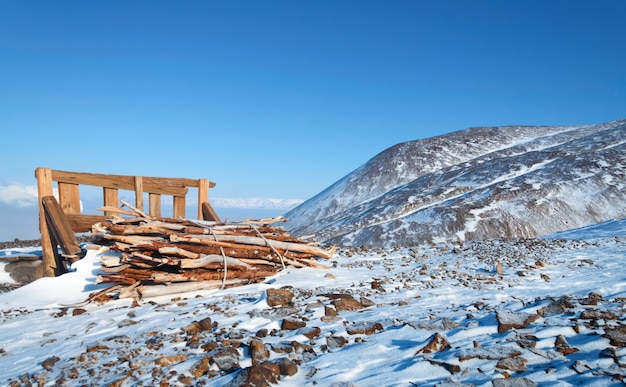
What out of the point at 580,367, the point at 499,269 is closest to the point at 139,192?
the point at 499,269

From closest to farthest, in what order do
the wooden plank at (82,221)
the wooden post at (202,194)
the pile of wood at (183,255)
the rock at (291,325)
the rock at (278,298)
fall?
the rock at (291,325)
the rock at (278,298)
the pile of wood at (183,255)
the wooden plank at (82,221)
the wooden post at (202,194)

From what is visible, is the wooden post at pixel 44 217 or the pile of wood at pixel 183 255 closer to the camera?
the pile of wood at pixel 183 255

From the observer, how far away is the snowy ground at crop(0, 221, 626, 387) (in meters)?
3.56

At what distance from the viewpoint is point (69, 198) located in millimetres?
11430

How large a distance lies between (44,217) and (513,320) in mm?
11669

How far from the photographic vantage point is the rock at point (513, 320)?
14.4 feet

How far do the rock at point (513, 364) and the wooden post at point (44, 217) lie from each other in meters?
11.8

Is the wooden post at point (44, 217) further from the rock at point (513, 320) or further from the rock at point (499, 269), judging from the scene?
the rock at point (499, 269)

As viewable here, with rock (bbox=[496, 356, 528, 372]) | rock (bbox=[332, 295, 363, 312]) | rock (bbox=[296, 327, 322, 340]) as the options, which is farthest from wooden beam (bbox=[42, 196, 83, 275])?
rock (bbox=[496, 356, 528, 372])

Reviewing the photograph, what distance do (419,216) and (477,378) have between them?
33434 millimetres

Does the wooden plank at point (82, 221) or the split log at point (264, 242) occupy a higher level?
the wooden plank at point (82, 221)

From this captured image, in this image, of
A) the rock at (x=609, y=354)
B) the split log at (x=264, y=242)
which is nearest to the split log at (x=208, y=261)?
the split log at (x=264, y=242)

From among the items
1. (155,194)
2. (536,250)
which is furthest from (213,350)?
(536,250)

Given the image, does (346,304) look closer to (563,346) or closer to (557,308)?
(557,308)
